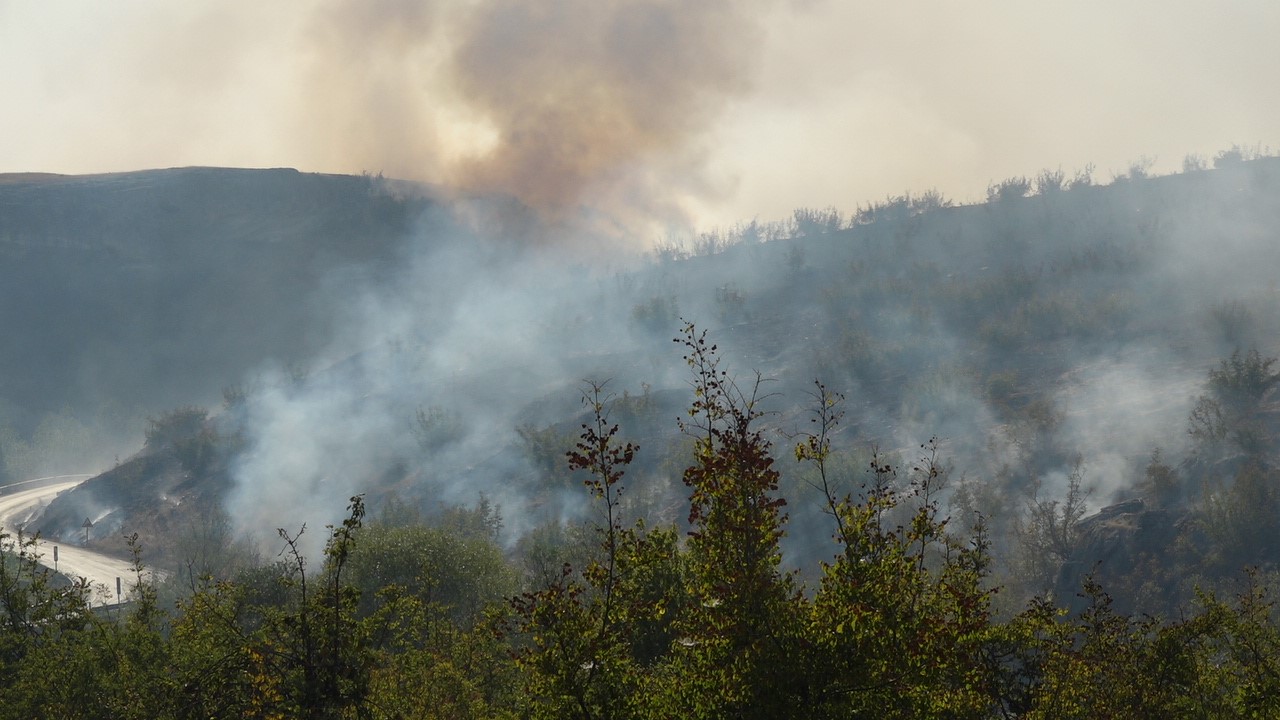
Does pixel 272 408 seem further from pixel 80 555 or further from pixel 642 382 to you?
pixel 642 382

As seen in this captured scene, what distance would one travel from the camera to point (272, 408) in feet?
472

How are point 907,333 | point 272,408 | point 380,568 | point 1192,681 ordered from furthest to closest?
point 272,408 → point 907,333 → point 380,568 → point 1192,681

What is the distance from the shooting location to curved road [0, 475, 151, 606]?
298 feet

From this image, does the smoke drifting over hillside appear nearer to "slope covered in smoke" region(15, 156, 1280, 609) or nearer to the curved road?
"slope covered in smoke" region(15, 156, 1280, 609)

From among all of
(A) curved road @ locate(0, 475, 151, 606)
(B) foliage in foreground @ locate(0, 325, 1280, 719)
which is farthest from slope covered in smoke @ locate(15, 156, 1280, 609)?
(B) foliage in foreground @ locate(0, 325, 1280, 719)

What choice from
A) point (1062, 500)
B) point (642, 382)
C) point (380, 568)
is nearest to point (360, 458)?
point (642, 382)

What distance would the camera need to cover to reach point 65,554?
4136 inches

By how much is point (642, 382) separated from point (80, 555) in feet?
216

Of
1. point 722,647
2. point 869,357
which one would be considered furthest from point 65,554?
point 722,647

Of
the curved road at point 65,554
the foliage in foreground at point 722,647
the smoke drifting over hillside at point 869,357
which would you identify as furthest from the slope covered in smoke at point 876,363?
the foliage in foreground at point 722,647

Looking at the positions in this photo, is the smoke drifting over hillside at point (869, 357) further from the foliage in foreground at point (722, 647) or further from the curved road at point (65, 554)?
the foliage in foreground at point (722, 647)

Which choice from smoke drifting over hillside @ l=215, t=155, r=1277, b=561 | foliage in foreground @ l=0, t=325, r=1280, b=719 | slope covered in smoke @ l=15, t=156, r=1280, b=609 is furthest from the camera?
smoke drifting over hillside @ l=215, t=155, r=1277, b=561

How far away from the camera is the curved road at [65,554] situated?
298 feet

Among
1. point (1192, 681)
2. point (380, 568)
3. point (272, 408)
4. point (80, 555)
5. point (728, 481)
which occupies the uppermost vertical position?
point (272, 408)
